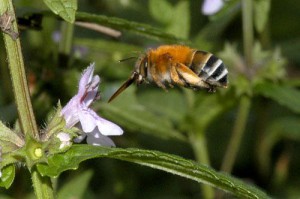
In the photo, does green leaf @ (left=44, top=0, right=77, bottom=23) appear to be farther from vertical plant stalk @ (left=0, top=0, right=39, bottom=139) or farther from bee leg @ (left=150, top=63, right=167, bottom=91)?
bee leg @ (left=150, top=63, right=167, bottom=91)

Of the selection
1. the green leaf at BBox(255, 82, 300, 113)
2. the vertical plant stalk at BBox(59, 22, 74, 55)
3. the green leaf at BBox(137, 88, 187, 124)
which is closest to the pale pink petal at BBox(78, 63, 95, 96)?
the vertical plant stalk at BBox(59, 22, 74, 55)

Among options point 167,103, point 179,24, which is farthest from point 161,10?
point 167,103

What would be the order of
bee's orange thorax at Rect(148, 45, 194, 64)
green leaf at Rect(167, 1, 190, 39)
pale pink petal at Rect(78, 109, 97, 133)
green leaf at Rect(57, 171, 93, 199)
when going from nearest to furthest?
pale pink petal at Rect(78, 109, 97, 133)
bee's orange thorax at Rect(148, 45, 194, 64)
green leaf at Rect(57, 171, 93, 199)
green leaf at Rect(167, 1, 190, 39)

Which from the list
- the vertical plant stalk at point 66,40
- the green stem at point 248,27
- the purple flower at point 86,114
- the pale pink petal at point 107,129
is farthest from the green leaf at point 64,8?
the green stem at point 248,27

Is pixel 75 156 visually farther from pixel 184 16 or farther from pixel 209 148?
pixel 209 148

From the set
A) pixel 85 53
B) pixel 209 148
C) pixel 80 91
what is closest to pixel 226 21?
pixel 85 53

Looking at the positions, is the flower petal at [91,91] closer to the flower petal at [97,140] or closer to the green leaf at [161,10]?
the flower petal at [97,140]
